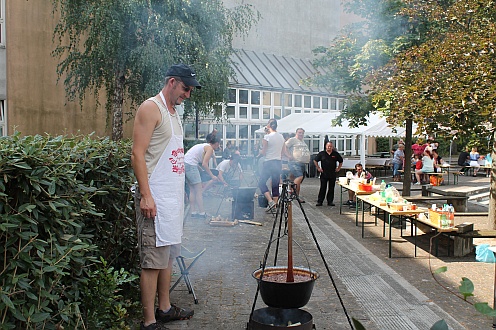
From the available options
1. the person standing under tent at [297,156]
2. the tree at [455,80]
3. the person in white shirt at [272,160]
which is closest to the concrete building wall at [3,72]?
the person in white shirt at [272,160]

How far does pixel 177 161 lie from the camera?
4070 millimetres

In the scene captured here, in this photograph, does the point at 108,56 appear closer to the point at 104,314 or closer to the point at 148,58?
the point at 148,58

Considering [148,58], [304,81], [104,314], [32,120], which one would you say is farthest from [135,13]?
[104,314]

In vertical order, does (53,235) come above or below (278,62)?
below

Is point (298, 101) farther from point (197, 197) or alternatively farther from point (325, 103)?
point (197, 197)

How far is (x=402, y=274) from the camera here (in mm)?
6953

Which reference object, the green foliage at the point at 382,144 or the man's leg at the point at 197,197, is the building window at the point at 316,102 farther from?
the man's leg at the point at 197,197

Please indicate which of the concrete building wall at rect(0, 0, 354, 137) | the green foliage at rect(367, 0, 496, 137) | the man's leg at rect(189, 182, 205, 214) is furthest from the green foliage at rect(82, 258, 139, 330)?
the concrete building wall at rect(0, 0, 354, 137)

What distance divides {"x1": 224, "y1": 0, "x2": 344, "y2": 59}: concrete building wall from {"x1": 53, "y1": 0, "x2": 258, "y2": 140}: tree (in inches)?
73.8

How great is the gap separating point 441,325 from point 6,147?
241 centimetres

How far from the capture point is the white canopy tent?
1948 cm

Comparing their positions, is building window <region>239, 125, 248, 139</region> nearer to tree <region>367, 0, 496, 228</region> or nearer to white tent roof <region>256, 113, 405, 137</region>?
white tent roof <region>256, 113, 405, 137</region>

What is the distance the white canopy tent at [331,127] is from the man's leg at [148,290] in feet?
44.3

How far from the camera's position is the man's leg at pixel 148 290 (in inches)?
158
